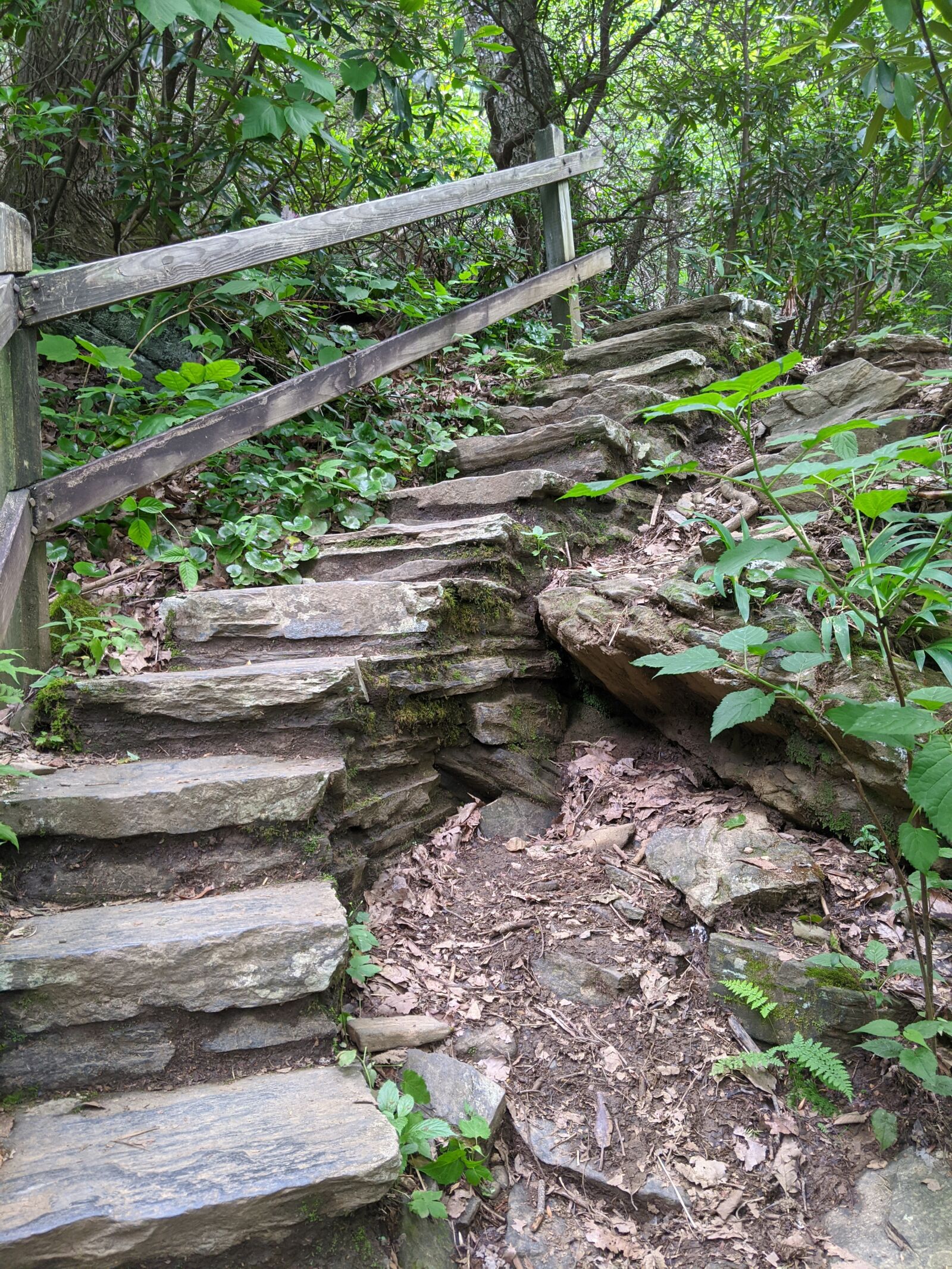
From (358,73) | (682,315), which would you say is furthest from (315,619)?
(682,315)

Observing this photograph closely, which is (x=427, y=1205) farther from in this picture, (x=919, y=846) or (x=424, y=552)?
(x=424, y=552)

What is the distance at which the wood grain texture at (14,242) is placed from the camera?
8.08 ft

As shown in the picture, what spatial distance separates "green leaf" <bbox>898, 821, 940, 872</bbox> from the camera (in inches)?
65.9

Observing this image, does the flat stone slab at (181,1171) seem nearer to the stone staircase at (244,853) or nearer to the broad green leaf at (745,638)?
the stone staircase at (244,853)

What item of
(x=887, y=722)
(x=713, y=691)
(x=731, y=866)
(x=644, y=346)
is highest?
(x=644, y=346)

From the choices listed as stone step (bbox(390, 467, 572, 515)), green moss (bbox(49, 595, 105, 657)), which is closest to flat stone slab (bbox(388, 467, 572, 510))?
stone step (bbox(390, 467, 572, 515))

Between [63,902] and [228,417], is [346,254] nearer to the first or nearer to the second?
[228,417]

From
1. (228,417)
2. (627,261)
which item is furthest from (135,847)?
(627,261)

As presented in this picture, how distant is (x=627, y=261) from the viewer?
23.3ft

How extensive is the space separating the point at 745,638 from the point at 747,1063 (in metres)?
1.13

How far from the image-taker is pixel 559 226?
5355 millimetres

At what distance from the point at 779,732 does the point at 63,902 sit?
2.24 m

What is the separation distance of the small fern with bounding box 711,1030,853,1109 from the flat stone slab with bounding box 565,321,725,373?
161 inches

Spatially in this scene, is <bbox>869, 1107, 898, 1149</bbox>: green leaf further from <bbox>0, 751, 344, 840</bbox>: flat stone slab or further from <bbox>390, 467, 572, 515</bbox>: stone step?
<bbox>390, 467, 572, 515</bbox>: stone step
